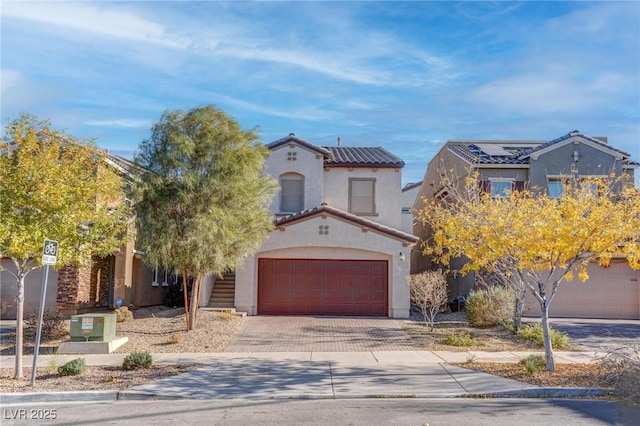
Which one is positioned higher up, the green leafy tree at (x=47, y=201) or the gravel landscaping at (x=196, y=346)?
the green leafy tree at (x=47, y=201)

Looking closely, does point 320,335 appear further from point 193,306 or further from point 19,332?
point 19,332

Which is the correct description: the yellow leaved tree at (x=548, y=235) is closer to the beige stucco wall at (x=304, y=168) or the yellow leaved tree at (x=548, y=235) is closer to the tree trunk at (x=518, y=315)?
the tree trunk at (x=518, y=315)

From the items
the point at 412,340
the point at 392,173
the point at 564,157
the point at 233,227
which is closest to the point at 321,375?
the point at 412,340

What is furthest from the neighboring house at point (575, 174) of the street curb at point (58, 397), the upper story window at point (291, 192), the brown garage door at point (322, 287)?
the street curb at point (58, 397)

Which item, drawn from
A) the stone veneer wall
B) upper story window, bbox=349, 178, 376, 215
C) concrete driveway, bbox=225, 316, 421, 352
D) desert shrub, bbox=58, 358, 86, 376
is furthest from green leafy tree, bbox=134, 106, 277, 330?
upper story window, bbox=349, 178, 376, 215

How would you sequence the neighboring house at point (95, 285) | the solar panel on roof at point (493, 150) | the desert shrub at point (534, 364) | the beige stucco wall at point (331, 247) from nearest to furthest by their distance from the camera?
1. the desert shrub at point (534, 364)
2. the neighboring house at point (95, 285)
3. the beige stucco wall at point (331, 247)
4. the solar panel on roof at point (493, 150)

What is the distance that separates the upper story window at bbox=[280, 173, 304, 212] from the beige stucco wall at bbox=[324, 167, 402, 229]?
1153 mm

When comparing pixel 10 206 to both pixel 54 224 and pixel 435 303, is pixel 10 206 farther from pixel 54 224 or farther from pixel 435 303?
pixel 435 303

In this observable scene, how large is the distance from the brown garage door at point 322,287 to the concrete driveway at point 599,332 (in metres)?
6.25

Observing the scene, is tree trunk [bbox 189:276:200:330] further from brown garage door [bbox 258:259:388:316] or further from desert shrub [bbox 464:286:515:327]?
desert shrub [bbox 464:286:515:327]

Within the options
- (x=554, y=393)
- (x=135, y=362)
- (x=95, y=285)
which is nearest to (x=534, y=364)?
(x=554, y=393)

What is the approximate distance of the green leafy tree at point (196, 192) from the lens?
691 inches

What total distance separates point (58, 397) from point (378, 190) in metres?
17.0

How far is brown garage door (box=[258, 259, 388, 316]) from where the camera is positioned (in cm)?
2264
